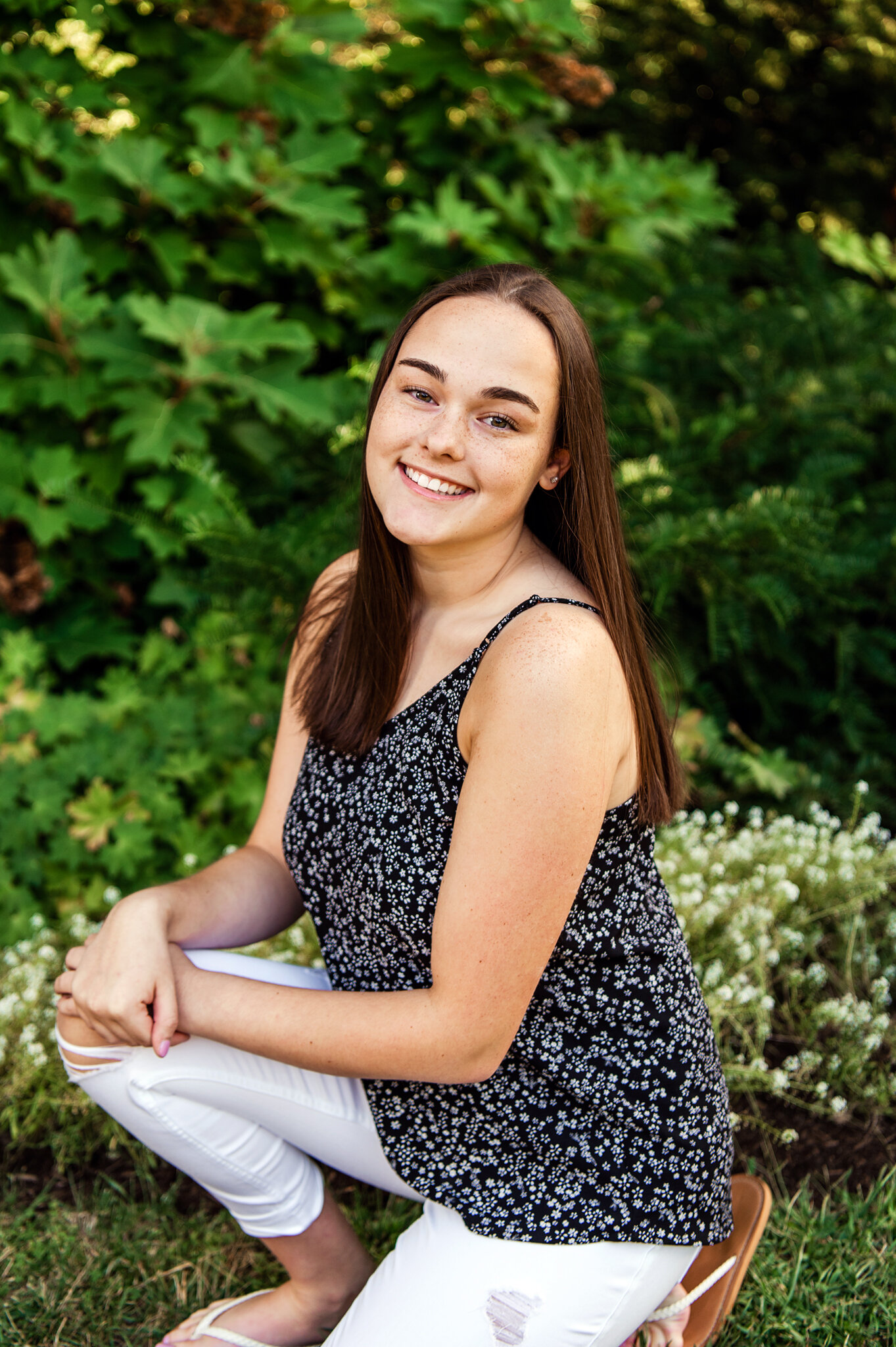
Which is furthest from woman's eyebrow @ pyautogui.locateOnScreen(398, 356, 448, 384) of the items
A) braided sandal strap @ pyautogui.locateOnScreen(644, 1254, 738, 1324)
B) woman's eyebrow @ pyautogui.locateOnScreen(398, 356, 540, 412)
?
braided sandal strap @ pyautogui.locateOnScreen(644, 1254, 738, 1324)

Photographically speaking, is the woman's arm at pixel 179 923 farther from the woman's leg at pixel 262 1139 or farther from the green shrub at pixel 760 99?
the green shrub at pixel 760 99

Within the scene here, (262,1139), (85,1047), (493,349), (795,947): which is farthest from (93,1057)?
(795,947)

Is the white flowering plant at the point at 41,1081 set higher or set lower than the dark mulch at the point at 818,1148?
lower

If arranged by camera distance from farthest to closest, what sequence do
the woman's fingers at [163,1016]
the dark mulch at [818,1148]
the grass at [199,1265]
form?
the dark mulch at [818,1148], the grass at [199,1265], the woman's fingers at [163,1016]

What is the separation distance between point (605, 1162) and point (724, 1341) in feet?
1.81

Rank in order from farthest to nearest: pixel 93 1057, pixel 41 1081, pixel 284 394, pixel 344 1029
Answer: pixel 284 394
pixel 41 1081
pixel 93 1057
pixel 344 1029

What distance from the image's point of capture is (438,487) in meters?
1.57

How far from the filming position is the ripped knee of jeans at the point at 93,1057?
170 centimetres

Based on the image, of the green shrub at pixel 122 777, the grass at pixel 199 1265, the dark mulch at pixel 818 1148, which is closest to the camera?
the grass at pixel 199 1265

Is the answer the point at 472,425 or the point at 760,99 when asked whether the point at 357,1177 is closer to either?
the point at 472,425

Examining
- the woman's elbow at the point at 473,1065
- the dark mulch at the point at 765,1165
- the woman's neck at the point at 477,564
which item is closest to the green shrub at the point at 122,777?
the dark mulch at the point at 765,1165

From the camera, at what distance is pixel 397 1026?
1.45 m

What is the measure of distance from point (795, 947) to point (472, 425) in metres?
1.60

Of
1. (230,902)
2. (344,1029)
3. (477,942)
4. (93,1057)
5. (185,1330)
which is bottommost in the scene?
(185,1330)
